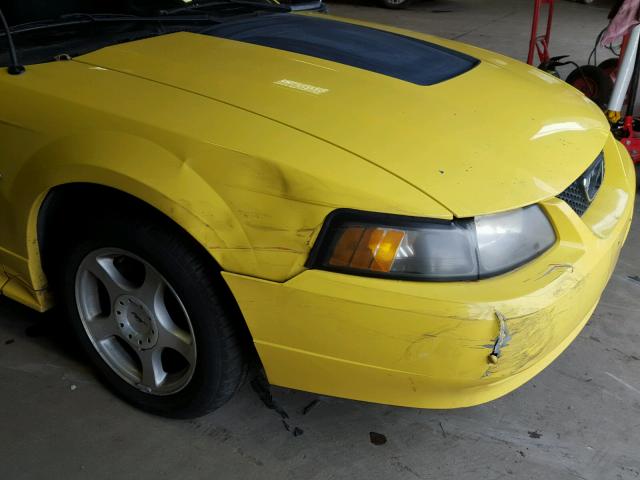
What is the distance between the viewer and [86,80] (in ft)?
6.38

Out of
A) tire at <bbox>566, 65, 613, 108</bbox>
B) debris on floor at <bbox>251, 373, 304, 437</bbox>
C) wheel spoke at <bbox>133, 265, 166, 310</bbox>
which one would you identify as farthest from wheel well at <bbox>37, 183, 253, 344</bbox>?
tire at <bbox>566, 65, 613, 108</bbox>

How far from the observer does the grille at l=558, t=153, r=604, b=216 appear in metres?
1.88

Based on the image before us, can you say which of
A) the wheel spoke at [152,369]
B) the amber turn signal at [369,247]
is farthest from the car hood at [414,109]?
the wheel spoke at [152,369]

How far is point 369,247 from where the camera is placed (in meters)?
1.57

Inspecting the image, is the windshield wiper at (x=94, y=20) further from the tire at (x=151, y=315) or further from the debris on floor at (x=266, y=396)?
the debris on floor at (x=266, y=396)

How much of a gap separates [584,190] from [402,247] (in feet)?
2.39

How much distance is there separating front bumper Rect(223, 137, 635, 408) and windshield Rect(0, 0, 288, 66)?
1130mm

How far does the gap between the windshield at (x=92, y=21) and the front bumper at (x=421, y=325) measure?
113cm

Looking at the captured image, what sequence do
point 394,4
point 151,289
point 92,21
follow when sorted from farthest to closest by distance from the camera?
1. point 394,4
2. point 92,21
3. point 151,289

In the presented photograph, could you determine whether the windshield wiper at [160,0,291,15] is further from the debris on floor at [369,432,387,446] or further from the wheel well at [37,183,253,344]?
the debris on floor at [369,432,387,446]

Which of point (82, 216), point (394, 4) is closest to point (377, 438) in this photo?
point (82, 216)

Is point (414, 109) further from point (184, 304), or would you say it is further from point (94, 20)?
point (94, 20)

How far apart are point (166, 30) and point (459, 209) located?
1.44 m

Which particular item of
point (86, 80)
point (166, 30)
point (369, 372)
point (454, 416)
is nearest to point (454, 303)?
point (369, 372)
